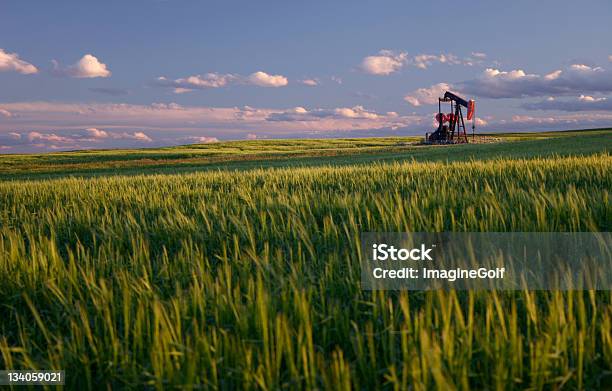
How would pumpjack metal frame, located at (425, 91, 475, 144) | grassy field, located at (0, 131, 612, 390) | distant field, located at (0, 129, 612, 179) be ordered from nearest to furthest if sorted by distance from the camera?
1. grassy field, located at (0, 131, 612, 390)
2. distant field, located at (0, 129, 612, 179)
3. pumpjack metal frame, located at (425, 91, 475, 144)

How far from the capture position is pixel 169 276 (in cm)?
238

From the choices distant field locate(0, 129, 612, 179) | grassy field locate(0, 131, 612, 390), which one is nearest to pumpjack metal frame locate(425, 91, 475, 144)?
distant field locate(0, 129, 612, 179)

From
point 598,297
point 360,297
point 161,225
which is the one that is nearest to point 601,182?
point 598,297

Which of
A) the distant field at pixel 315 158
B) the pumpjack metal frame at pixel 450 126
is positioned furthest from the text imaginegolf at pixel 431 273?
the pumpjack metal frame at pixel 450 126

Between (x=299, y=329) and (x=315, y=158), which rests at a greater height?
(x=315, y=158)

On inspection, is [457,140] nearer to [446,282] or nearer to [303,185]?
[303,185]

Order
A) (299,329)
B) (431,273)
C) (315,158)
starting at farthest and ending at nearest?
(315,158)
(431,273)
(299,329)

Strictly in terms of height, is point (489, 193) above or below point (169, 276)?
above

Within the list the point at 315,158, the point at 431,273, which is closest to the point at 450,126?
the point at 315,158

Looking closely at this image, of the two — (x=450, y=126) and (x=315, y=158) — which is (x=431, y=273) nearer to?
(x=315, y=158)

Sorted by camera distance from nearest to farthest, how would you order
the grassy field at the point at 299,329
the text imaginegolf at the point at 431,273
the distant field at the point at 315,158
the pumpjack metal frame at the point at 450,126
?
the grassy field at the point at 299,329 → the text imaginegolf at the point at 431,273 → the distant field at the point at 315,158 → the pumpjack metal frame at the point at 450,126

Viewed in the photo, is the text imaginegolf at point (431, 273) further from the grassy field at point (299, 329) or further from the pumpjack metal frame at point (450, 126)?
the pumpjack metal frame at point (450, 126)

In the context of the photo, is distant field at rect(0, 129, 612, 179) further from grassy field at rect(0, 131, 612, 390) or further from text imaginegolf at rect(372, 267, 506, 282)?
text imaginegolf at rect(372, 267, 506, 282)

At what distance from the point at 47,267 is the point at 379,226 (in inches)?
88.3
